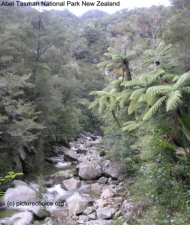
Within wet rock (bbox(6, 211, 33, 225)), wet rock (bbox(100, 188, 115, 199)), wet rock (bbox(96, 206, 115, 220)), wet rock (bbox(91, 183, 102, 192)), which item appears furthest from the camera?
wet rock (bbox(91, 183, 102, 192))

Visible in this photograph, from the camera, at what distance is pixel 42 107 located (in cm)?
1117

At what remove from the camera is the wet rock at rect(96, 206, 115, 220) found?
5.08 m

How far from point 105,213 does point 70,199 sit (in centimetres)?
152

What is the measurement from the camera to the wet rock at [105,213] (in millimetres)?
5084

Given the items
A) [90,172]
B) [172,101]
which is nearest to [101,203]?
[90,172]

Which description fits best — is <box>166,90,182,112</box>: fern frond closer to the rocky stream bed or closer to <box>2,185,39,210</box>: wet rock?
the rocky stream bed

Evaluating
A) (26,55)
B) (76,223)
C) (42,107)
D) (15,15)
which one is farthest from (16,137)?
(15,15)

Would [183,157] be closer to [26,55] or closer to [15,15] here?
[26,55]

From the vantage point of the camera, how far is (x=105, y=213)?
5.18m

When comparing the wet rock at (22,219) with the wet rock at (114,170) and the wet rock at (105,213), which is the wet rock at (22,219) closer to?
the wet rock at (105,213)

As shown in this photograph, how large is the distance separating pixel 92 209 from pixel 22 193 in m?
2.18

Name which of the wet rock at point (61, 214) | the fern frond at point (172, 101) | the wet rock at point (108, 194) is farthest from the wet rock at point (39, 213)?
the fern frond at point (172, 101)

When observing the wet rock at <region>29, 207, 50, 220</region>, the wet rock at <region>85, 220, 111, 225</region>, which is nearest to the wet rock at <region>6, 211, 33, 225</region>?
the wet rock at <region>29, 207, 50, 220</region>

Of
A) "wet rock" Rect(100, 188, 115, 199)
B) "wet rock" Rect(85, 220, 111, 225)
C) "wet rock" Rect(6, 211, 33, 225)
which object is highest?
"wet rock" Rect(6, 211, 33, 225)
